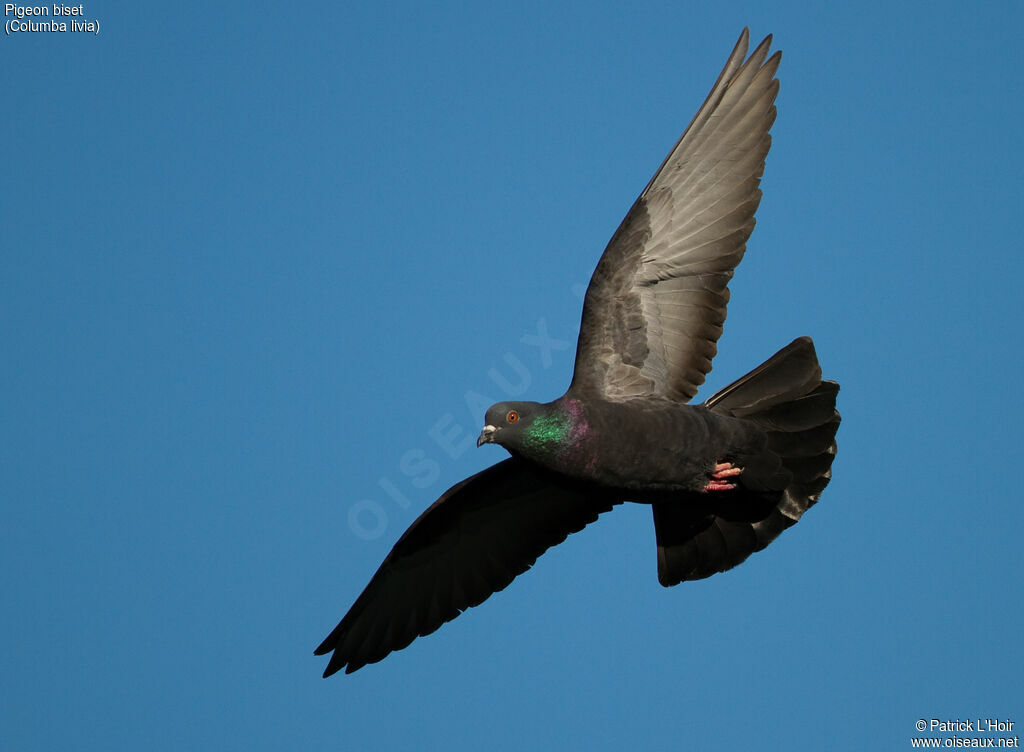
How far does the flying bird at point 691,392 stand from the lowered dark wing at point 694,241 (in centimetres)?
1

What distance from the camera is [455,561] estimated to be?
1087cm

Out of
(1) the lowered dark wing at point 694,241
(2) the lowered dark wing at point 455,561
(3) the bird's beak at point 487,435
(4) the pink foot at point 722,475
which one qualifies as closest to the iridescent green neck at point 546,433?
(3) the bird's beak at point 487,435

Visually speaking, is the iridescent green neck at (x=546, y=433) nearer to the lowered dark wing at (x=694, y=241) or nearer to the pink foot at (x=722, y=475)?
the lowered dark wing at (x=694, y=241)

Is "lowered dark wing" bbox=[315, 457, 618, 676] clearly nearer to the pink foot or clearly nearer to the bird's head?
the pink foot

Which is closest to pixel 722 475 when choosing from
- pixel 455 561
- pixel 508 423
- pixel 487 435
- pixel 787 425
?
pixel 787 425

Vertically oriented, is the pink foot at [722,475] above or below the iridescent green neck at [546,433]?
below

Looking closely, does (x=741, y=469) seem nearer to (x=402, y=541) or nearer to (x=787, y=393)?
(x=787, y=393)

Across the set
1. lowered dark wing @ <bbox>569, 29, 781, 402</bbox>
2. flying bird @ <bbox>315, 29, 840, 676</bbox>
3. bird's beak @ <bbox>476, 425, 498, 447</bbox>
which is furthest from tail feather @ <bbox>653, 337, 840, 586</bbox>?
bird's beak @ <bbox>476, 425, 498, 447</bbox>

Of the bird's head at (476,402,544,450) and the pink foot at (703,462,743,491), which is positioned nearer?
the bird's head at (476,402,544,450)

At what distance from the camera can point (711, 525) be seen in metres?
9.97

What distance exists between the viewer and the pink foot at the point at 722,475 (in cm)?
941

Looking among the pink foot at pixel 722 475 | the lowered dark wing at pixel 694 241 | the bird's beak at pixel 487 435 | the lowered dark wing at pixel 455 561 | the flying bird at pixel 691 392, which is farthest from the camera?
the lowered dark wing at pixel 455 561

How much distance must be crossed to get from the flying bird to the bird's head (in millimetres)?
20

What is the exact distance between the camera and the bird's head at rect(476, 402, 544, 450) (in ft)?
28.9
